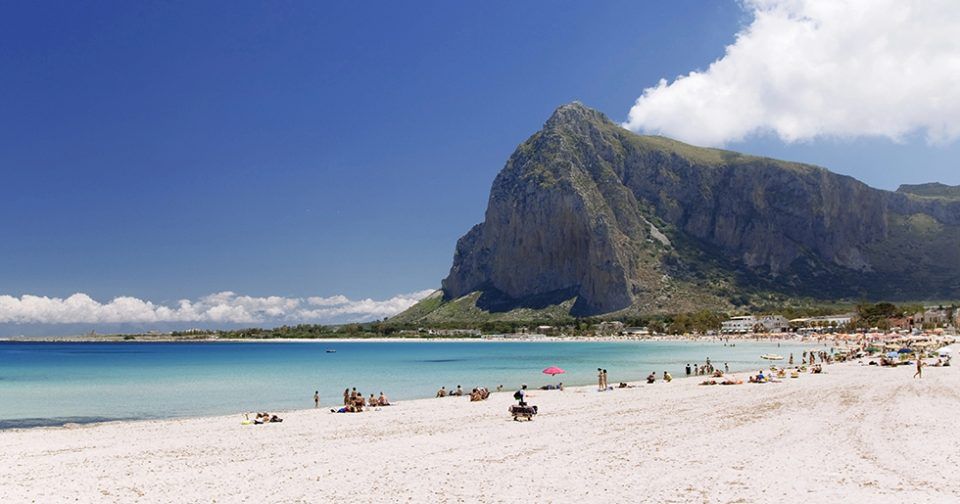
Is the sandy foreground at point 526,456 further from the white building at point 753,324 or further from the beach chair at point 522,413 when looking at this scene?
the white building at point 753,324

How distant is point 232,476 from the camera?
615 inches

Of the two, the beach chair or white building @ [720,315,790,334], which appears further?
white building @ [720,315,790,334]

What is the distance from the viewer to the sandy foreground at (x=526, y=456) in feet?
44.2

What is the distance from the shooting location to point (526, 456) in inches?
689

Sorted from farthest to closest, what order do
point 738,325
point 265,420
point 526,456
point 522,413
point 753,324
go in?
point 738,325 < point 753,324 < point 265,420 < point 522,413 < point 526,456

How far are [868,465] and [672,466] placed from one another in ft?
14.1

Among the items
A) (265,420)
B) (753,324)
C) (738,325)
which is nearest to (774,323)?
(753,324)

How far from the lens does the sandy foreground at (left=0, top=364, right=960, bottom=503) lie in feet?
44.2

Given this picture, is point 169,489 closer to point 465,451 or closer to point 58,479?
point 58,479

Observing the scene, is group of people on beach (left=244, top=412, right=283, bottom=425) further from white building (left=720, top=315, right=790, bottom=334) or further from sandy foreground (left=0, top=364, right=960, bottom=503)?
white building (left=720, top=315, right=790, bottom=334)

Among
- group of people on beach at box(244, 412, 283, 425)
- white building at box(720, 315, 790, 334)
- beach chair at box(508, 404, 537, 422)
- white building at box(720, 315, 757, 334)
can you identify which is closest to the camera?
beach chair at box(508, 404, 537, 422)

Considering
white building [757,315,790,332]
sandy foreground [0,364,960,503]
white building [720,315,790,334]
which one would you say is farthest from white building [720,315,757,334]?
sandy foreground [0,364,960,503]

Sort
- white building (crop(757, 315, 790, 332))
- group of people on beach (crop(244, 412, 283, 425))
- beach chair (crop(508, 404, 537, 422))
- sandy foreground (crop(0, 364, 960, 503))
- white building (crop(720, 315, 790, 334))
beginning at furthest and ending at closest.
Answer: white building (crop(720, 315, 790, 334)), white building (crop(757, 315, 790, 332)), group of people on beach (crop(244, 412, 283, 425)), beach chair (crop(508, 404, 537, 422)), sandy foreground (crop(0, 364, 960, 503))

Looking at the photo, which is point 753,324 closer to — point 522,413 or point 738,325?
point 738,325
